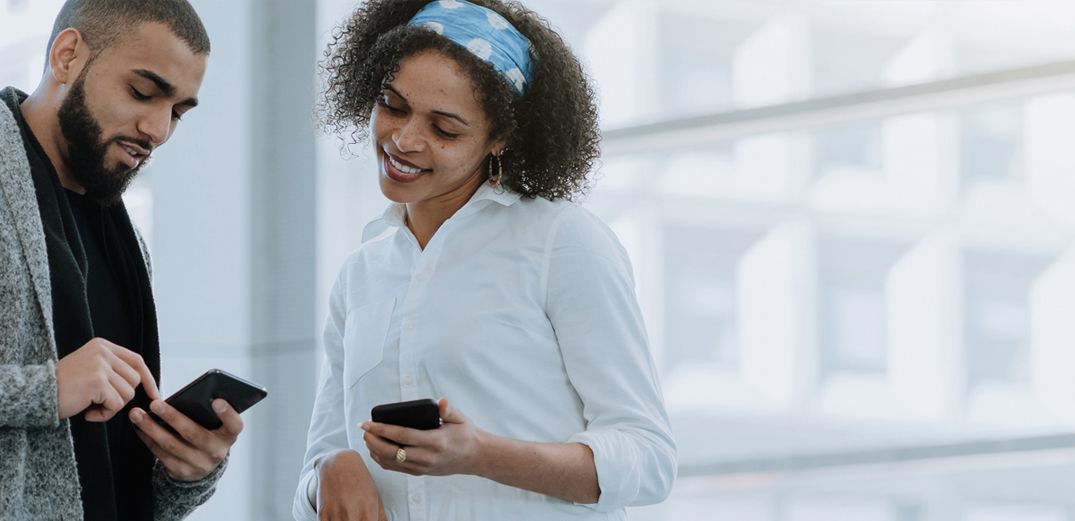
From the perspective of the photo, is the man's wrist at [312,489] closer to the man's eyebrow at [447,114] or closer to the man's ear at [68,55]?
the man's eyebrow at [447,114]

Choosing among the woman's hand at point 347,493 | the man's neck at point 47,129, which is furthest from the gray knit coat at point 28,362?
the woman's hand at point 347,493

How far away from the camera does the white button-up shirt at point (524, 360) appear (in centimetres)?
171

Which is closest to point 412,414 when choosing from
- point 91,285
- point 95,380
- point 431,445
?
point 431,445

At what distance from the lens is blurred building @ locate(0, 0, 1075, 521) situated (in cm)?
300

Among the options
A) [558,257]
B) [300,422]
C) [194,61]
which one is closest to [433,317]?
[558,257]

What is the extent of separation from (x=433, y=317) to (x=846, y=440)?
178 centimetres

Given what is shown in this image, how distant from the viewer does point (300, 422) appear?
162 inches

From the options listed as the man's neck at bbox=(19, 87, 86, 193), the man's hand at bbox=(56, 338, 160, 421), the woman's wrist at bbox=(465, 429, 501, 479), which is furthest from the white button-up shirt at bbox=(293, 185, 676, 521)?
the man's neck at bbox=(19, 87, 86, 193)

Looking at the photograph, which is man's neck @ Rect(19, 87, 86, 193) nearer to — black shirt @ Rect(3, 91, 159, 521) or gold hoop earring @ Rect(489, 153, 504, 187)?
black shirt @ Rect(3, 91, 159, 521)

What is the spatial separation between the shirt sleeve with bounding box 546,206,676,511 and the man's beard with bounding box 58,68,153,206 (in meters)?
0.60

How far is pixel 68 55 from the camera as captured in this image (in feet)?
5.74

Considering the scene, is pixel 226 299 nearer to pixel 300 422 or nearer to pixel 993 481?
pixel 300 422

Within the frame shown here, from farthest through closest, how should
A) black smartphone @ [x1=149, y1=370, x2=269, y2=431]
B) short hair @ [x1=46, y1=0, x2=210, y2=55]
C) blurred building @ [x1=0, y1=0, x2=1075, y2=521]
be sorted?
blurred building @ [x1=0, y1=0, x2=1075, y2=521], short hair @ [x1=46, y1=0, x2=210, y2=55], black smartphone @ [x1=149, y1=370, x2=269, y2=431]

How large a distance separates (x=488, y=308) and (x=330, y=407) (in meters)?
0.34
